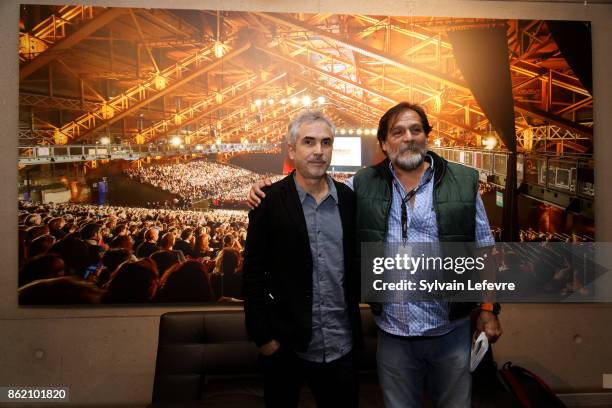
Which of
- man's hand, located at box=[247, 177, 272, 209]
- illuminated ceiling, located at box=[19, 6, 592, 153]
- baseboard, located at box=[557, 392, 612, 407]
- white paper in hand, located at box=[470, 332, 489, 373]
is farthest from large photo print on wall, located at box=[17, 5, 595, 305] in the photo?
white paper in hand, located at box=[470, 332, 489, 373]

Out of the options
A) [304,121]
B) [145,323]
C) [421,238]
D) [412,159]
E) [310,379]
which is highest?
[304,121]

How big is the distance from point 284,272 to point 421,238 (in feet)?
1.72

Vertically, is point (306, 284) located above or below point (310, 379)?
above

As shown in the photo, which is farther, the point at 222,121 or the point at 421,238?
the point at 222,121

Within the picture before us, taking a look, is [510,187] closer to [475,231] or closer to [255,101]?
[475,231]

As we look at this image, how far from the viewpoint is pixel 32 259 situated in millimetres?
2688

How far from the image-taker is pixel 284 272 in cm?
154

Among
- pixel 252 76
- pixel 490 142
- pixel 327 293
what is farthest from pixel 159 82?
pixel 490 142

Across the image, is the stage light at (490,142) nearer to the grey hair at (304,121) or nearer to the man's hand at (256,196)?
the grey hair at (304,121)

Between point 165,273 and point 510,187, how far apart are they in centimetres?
233

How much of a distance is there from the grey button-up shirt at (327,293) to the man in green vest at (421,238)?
135 mm

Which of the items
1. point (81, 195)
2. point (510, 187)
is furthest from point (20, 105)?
point (510, 187)

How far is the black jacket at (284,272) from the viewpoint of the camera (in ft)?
4.98

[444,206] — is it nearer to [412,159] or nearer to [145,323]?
[412,159]
